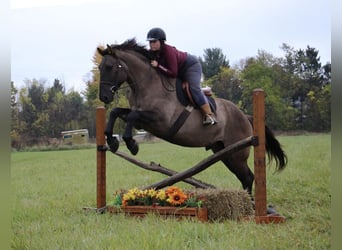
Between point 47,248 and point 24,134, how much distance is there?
1.45m

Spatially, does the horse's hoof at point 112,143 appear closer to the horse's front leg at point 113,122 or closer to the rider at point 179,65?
the horse's front leg at point 113,122

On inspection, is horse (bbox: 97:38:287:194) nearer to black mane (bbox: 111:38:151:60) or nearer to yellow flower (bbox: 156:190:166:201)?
black mane (bbox: 111:38:151:60)

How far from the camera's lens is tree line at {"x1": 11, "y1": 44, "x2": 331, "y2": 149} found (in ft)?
9.29

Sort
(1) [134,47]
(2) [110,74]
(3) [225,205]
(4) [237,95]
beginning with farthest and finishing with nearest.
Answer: (4) [237,95] → (1) [134,47] → (2) [110,74] → (3) [225,205]

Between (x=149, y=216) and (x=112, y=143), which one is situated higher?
(x=112, y=143)

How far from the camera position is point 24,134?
3.89 metres

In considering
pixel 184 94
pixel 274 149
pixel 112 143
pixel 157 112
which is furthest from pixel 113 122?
pixel 274 149

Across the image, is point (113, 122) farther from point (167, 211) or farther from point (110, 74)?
A: point (167, 211)

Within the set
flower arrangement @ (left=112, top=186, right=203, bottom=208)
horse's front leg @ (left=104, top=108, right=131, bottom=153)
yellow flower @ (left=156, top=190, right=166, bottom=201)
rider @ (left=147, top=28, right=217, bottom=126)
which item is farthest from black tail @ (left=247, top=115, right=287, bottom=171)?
horse's front leg @ (left=104, top=108, right=131, bottom=153)

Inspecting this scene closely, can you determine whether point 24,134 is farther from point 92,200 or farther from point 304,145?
point 304,145

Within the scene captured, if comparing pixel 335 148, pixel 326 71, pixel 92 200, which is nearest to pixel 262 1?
pixel 326 71

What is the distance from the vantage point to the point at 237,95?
3318 mm

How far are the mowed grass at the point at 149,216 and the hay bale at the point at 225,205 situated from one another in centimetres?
11

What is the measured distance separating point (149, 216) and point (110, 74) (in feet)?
→ 3.02
